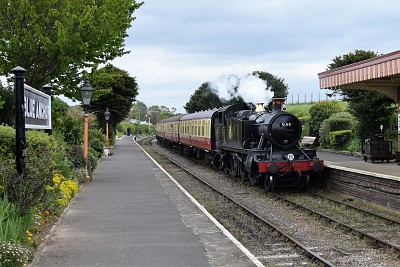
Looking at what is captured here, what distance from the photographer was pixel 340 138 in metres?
29.8

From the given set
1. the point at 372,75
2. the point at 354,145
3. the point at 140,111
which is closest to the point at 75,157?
the point at 372,75

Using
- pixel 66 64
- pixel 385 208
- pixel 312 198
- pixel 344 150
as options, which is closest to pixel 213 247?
pixel 385 208

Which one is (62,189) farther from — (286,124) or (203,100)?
(203,100)

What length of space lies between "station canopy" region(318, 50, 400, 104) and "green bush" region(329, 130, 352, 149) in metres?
10.3

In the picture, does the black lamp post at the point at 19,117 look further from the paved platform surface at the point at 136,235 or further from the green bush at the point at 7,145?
the paved platform surface at the point at 136,235

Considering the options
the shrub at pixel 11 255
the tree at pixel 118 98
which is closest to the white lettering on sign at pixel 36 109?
the shrub at pixel 11 255

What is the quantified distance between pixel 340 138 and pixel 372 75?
1462 centimetres

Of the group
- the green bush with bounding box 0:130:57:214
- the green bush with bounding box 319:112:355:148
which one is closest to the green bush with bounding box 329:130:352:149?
the green bush with bounding box 319:112:355:148

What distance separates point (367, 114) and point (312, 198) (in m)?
13.0

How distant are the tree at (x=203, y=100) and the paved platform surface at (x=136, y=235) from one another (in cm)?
5379

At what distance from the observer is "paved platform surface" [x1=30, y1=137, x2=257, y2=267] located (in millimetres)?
7199

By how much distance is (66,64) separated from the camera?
1750cm

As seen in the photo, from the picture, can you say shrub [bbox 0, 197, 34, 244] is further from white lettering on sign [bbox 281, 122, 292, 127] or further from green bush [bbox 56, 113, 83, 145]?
green bush [bbox 56, 113, 83, 145]

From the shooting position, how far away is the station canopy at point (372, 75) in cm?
1455
